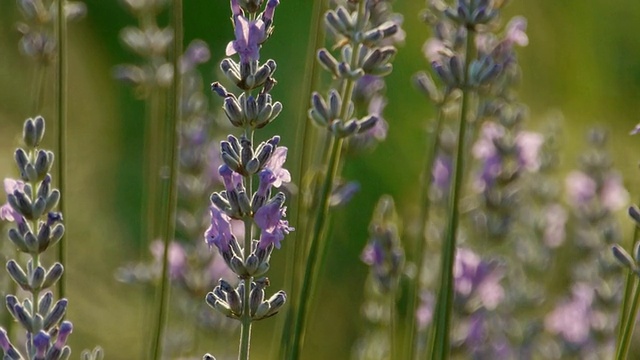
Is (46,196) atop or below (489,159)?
atop

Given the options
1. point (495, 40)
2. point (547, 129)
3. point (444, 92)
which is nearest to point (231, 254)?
point (444, 92)

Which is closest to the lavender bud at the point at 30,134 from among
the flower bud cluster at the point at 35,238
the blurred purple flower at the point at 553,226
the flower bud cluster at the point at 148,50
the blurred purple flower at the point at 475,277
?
the flower bud cluster at the point at 35,238

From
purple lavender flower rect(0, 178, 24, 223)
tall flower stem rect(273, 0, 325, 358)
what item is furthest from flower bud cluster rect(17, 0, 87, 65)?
purple lavender flower rect(0, 178, 24, 223)

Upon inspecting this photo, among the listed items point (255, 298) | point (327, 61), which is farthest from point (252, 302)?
point (327, 61)

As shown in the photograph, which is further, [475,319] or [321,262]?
[475,319]

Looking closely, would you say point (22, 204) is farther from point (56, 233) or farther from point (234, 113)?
point (234, 113)

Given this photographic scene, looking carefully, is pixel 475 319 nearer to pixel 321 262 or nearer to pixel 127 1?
pixel 321 262

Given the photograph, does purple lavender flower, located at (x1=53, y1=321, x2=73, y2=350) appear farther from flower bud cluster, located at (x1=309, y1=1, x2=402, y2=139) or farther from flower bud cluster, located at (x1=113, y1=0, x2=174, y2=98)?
flower bud cluster, located at (x1=113, y1=0, x2=174, y2=98)
